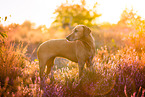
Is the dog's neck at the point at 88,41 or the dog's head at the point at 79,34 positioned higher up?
the dog's head at the point at 79,34

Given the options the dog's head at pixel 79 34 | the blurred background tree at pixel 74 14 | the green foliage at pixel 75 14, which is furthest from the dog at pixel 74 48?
the green foliage at pixel 75 14

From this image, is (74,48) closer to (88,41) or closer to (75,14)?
(88,41)

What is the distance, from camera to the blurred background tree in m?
25.6

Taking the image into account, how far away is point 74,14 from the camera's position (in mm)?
26562

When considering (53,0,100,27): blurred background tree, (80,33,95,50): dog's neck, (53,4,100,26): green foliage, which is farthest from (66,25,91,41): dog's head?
(53,4,100,26): green foliage

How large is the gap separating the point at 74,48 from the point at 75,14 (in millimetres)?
23675

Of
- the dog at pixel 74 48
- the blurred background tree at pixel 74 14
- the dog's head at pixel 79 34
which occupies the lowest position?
the dog at pixel 74 48

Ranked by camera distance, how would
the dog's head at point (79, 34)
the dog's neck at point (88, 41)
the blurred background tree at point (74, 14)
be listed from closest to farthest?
1. the dog's head at point (79, 34)
2. the dog's neck at point (88, 41)
3. the blurred background tree at point (74, 14)

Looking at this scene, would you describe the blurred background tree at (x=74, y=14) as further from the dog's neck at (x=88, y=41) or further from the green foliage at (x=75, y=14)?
the dog's neck at (x=88, y=41)

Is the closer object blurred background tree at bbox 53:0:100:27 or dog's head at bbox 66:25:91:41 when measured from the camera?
dog's head at bbox 66:25:91:41

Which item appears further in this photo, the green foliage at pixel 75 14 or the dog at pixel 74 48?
the green foliage at pixel 75 14

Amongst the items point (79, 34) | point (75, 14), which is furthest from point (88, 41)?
point (75, 14)

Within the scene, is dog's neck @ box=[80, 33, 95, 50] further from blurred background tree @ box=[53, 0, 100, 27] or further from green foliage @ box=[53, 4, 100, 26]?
green foliage @ box=[53, 4, 100, 26]

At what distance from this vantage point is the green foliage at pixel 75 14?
1016 inches
